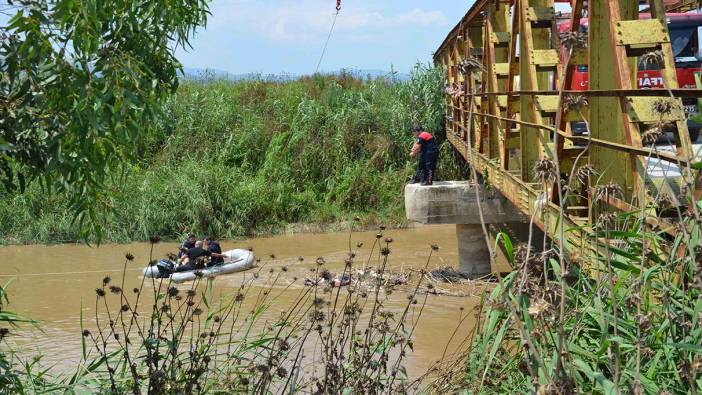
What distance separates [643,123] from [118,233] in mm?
17609

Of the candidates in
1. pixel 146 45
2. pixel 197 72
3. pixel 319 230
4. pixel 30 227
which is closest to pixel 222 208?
pixel 319 230

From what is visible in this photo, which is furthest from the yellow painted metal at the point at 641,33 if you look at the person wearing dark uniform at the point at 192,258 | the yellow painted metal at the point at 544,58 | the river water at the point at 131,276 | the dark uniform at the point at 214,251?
the dark uniform at the point at 214,251

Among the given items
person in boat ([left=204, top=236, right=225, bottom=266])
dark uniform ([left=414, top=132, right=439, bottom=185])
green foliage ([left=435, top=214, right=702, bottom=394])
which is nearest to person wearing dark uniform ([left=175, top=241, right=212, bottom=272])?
person in boat ([left=204, top=236, right=225, bottom=266])

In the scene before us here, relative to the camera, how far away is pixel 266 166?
25188mm

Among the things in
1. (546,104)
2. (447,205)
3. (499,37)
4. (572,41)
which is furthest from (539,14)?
(447,205)

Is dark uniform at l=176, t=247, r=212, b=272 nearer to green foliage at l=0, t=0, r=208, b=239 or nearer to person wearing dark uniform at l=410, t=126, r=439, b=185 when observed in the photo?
person wearing dark uniform at l=410, t=126, r=439, b=185

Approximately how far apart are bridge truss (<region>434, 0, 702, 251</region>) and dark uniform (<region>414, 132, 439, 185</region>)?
3.93 meters

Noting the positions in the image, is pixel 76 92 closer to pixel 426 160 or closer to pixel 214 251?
pixel 426 160

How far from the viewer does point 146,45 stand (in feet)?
17.4

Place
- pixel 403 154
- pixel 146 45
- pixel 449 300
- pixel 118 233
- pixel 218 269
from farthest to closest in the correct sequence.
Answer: pixel 403 154, pixel 118 233, pixel 218 269, pixel 449 300, pixel 146 45

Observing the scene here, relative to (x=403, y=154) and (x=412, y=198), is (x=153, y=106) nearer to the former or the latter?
(x=412, y=198)

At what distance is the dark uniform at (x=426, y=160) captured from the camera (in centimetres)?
1570

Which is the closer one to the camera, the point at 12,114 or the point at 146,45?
the point at 12,114

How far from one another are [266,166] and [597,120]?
19.3 m
